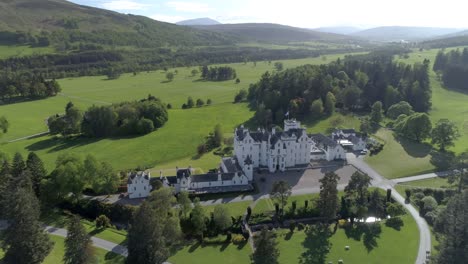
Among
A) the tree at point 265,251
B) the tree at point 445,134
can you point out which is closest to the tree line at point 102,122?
the tree at point 265,251

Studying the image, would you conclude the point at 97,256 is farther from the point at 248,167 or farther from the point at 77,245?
the point at 248,167

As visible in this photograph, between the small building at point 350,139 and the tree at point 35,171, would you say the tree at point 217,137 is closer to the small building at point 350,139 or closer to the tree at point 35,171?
the small building at point 350,139

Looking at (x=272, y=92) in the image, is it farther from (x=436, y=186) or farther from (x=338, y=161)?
(x=436, y=186)

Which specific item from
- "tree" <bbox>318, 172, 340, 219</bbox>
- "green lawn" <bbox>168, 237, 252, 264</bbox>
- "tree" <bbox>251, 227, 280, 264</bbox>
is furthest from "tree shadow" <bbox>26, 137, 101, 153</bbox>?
"tree" <bbox>251, 227, 280, 264</bbox>

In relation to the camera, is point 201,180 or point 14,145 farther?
point 14,145

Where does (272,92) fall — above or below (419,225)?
above

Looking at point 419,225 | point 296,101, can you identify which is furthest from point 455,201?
point 296,101

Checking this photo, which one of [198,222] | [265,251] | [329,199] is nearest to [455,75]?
[329,199]
